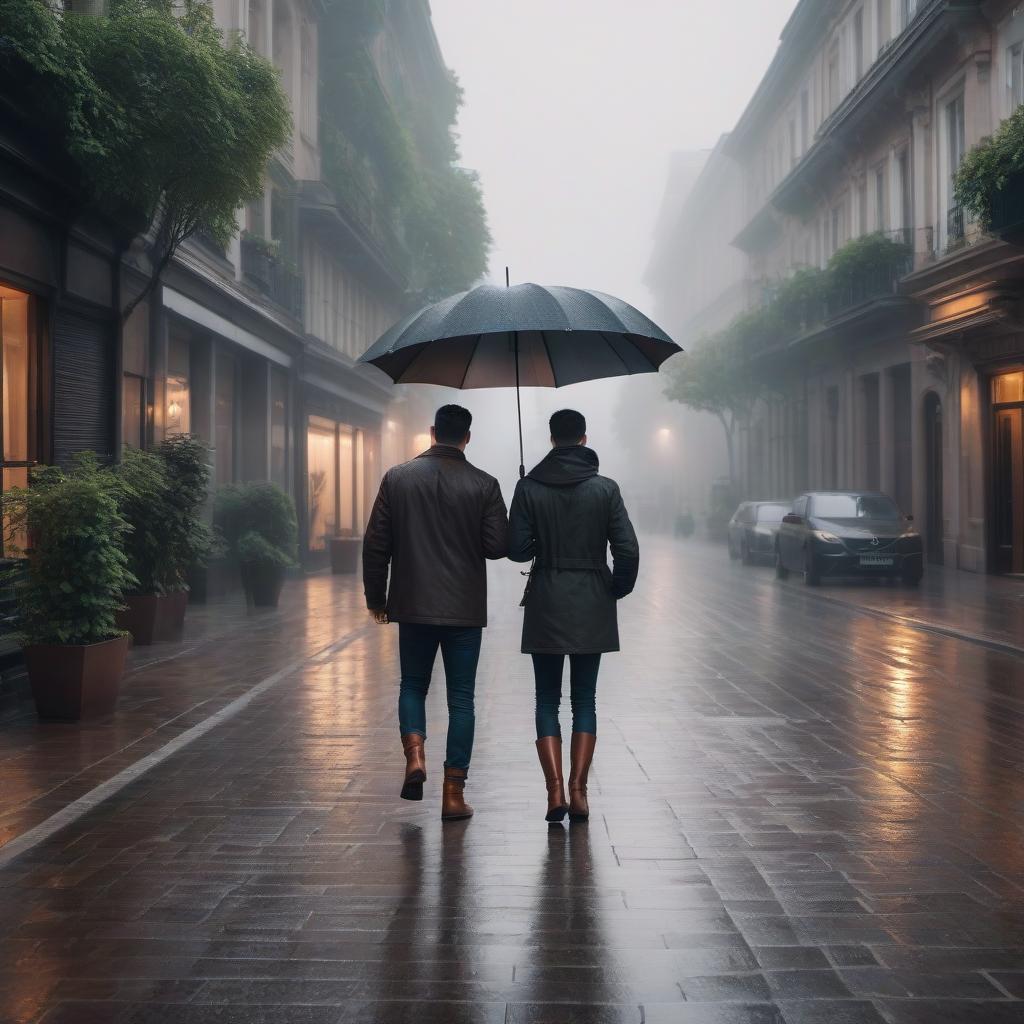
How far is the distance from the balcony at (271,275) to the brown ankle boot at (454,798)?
17.4 m

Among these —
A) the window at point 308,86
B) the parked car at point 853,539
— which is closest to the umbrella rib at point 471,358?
the parked car at point 853,539

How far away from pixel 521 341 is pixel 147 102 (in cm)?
585

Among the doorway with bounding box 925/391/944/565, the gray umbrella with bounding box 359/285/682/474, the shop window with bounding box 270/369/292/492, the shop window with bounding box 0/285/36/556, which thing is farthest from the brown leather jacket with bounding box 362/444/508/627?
the doorway with bounding box 925/391/944/565

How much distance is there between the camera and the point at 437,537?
6.03 meters

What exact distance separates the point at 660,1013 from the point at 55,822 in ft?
10.7

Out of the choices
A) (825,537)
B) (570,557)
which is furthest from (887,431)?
(570,557)

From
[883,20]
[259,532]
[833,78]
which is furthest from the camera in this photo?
[833,78]

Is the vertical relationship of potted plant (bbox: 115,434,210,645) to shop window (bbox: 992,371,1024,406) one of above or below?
below

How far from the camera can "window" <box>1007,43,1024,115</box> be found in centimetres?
2202

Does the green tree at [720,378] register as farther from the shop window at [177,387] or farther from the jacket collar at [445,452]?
the jacket collar at [445,452]

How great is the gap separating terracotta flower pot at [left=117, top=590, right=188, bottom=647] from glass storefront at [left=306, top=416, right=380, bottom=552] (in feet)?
45.8

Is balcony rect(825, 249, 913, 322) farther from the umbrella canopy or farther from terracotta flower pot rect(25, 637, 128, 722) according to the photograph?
terracotta flower pot rect(25, 637, 128, 722)

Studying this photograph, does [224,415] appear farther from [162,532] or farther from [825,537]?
[825,537]

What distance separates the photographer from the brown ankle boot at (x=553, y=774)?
5852mm
